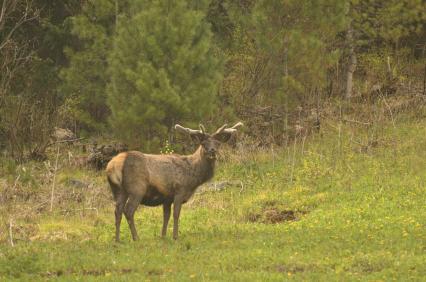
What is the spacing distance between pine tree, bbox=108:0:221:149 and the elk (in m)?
8.10

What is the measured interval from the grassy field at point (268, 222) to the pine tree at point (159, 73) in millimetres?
2141

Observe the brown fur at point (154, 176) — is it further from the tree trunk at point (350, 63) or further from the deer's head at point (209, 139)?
the tree trunk at point (350, 63)

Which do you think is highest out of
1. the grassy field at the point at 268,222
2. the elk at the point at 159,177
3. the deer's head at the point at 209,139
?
the deer's head at the point at 209,139

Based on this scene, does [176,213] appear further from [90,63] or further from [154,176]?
[90,63]

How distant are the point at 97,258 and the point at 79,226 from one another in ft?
17.4

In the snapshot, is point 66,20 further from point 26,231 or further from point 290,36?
point 26,231

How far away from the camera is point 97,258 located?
1469 centimetres

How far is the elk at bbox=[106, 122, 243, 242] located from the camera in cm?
1689

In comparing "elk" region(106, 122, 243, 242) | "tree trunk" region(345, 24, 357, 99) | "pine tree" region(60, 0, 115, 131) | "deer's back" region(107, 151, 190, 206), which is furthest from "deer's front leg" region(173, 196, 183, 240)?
"tree trunk" region(345, 24, 357, 99)

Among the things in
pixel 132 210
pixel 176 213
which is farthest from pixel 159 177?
pixel 132 210

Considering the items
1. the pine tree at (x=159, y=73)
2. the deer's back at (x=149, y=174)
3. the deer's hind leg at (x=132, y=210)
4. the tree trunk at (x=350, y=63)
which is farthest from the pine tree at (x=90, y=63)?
the deer's hind leg at (x=132, y=210)

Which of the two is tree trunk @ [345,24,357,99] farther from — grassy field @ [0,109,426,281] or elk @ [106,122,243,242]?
elk @ [106,122,243,242]

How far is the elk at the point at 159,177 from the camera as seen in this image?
1689 cm

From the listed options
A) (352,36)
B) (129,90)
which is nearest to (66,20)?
(129,90)
